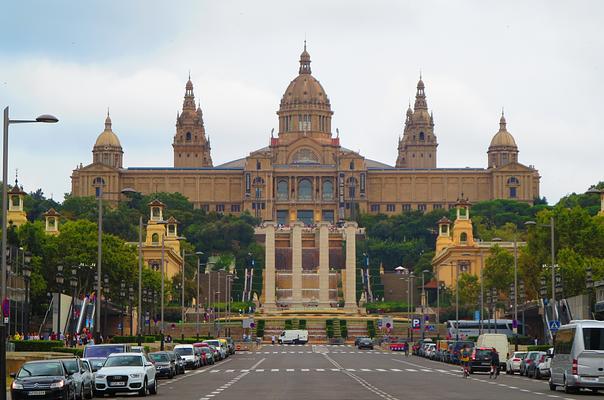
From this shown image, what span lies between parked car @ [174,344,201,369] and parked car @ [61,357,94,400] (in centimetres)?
2834

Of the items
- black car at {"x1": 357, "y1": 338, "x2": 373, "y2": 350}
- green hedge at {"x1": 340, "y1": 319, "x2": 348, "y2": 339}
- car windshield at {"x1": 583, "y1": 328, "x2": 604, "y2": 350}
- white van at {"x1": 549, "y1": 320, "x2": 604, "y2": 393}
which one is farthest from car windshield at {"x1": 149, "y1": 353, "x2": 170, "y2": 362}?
green hedge at {"x1": 340, "y1": 319, "x2": 348, "y2": 339}

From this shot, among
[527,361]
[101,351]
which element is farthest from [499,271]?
[101,351]

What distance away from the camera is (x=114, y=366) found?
5147 cm

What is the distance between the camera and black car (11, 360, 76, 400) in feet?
143

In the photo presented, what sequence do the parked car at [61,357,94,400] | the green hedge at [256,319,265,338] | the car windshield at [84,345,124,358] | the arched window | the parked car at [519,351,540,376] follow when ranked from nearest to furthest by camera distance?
the parked car at [61,357,94,400]
the car windshield at [84,345,124,358]
the parked car at [519,351,540,376]
the green hedge at [256,319,265,338]
the arched window

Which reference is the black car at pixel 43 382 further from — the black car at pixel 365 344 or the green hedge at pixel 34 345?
the black car at pixel 365 344

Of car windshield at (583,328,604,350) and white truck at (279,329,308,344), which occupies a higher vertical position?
white truck at (279,329,308,344)

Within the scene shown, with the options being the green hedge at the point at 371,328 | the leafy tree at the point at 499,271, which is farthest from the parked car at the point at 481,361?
the green hedge at the point at 371,328

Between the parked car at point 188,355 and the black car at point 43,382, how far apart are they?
3293 centimetres

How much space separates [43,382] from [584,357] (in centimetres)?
1811

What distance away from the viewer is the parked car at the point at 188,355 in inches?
3110

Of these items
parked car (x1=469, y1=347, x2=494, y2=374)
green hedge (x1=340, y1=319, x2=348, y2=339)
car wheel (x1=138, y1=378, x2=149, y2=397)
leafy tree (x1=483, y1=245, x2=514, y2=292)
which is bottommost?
car wheel (x1=138, y1=378, x2=149, y2=397)

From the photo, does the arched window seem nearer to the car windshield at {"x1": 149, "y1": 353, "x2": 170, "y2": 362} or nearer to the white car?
the car windshield at {"x1": 149, "y1": 353, "x2": 170, "y2": 362}

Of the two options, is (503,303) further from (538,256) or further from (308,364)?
(308,364)
